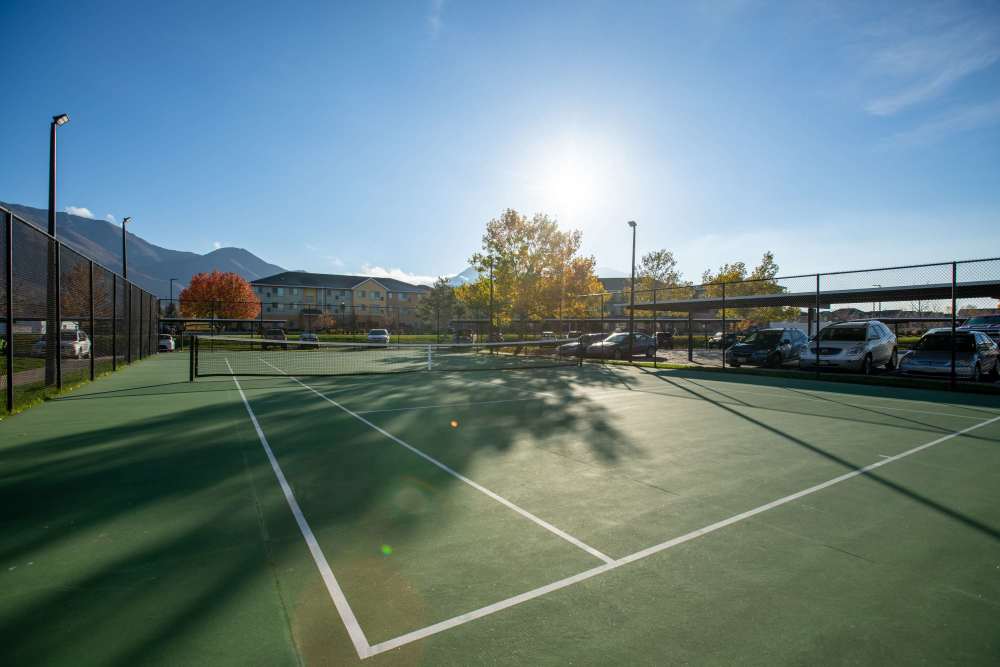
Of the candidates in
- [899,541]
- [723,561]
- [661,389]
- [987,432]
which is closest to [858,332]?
[661,389]

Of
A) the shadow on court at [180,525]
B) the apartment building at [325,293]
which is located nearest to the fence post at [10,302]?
the shadow on court at [180,525]

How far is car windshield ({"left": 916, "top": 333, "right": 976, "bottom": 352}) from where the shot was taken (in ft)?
51.2

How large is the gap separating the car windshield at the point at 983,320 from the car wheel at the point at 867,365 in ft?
52.3

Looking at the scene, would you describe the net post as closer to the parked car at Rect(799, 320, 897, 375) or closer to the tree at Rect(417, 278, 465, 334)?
the parked car at Rect(799, 320, 897, 375)

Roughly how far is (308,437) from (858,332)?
1948 centimetres

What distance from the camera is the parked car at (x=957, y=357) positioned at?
15016 millimetres

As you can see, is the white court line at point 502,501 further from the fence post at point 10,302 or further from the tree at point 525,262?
the tree at point 525,262

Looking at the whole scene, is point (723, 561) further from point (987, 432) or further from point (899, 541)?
point (987, 432)

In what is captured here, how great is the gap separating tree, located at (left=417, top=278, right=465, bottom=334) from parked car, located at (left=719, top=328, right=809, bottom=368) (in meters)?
53.9

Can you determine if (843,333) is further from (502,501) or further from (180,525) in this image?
(180,525)

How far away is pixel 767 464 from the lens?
6.32 metres

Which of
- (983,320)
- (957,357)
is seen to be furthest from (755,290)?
(957,357)

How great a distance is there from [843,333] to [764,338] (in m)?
3.64

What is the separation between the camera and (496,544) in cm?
395
